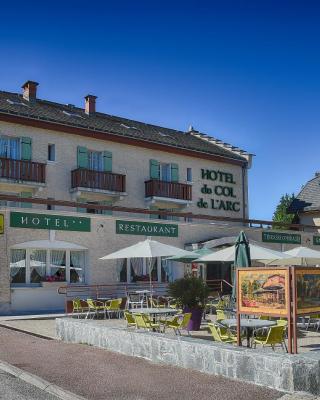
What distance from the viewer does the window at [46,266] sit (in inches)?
762

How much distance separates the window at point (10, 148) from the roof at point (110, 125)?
1167 mm

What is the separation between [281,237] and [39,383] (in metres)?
22.1

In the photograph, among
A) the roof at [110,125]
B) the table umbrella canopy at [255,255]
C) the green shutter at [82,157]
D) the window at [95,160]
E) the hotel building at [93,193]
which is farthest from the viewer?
the window at [95,160]

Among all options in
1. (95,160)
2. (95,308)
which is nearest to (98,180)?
(95,160)

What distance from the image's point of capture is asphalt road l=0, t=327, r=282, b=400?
22.7 feet

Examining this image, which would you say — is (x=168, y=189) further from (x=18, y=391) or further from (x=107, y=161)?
(x=18, y=391)

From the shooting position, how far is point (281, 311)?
8523 mm

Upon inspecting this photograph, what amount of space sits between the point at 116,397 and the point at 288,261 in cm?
1182

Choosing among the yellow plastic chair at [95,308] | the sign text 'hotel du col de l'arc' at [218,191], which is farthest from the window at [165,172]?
the yellow plastic chair at [95,308]

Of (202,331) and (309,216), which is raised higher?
(309,216)

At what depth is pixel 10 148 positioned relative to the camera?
24375 mm

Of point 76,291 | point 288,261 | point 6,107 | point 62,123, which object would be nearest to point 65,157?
point 62,123

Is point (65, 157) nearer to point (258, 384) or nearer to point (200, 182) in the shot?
point (200, 182)

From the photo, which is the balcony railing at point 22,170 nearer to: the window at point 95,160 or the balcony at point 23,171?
the balcony at point 23,171
